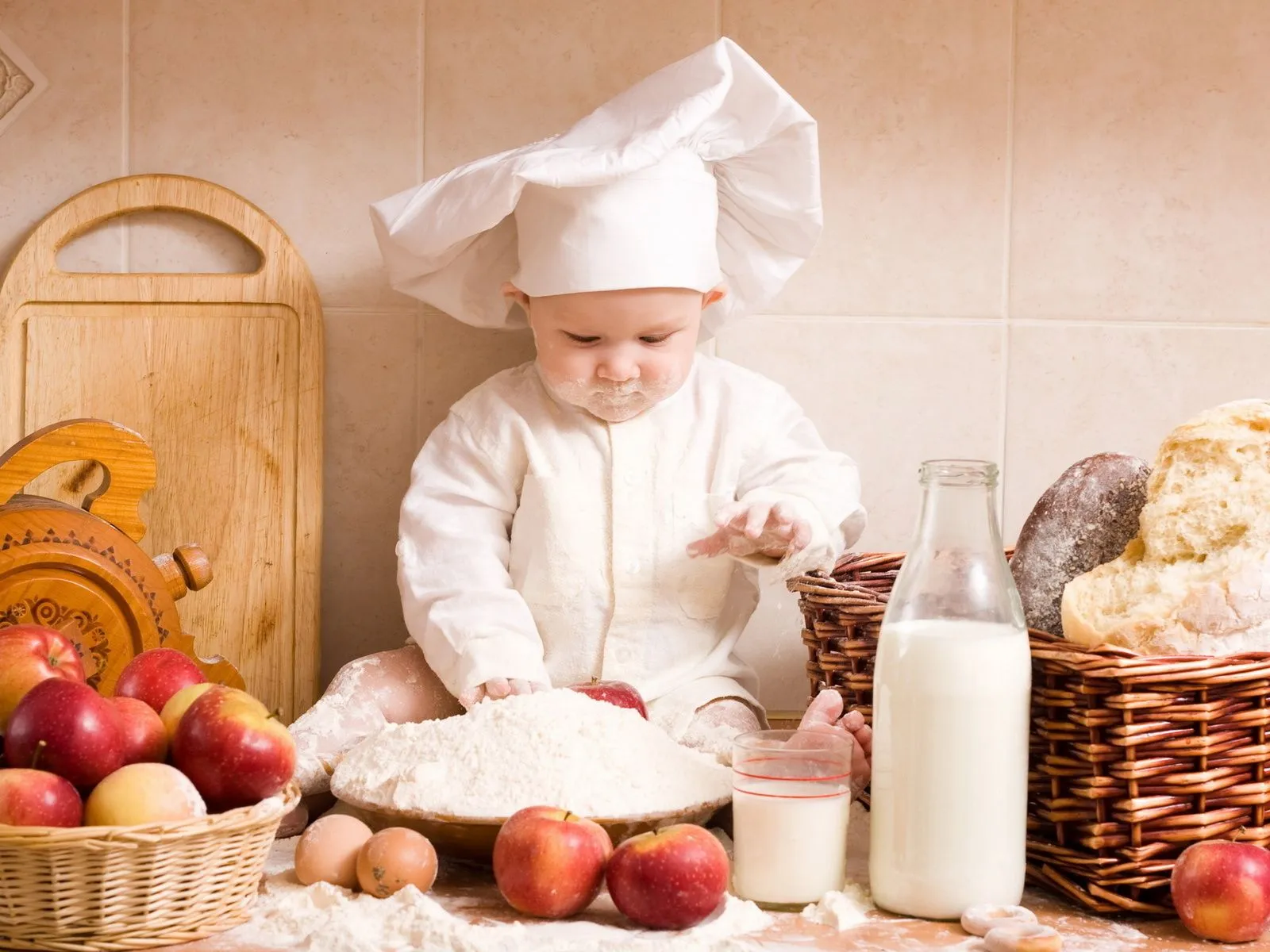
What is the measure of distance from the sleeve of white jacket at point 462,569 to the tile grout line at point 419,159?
0.13 meters

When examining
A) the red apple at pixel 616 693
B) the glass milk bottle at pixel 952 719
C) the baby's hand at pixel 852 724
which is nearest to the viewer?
the glass milk bottle at pixel 952 719

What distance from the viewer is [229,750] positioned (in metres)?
0.87

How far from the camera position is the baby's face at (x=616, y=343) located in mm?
1282

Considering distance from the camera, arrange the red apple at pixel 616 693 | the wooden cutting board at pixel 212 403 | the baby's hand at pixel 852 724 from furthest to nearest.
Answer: the wooden cutting board at pixel 212 403 → the red apple at pixel 616 693 → the baby's hand at pixel 852 724

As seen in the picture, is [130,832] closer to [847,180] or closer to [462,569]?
[462,569]

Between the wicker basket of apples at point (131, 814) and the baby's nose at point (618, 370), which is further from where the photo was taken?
the baby's nose at point (618, 370)

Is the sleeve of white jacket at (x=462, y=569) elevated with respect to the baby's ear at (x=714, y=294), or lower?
lower

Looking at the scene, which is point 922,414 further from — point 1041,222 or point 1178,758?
point 1178,758

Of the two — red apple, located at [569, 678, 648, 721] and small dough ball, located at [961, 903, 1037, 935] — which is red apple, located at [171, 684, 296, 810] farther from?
small dough ball, located at [961, 903, 1037, 935]

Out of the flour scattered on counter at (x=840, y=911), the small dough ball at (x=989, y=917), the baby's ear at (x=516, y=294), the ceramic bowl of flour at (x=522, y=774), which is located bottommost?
the flour scattered on counter at (x=840, y=911)

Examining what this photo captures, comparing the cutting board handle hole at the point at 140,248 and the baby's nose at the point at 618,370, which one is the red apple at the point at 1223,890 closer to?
the baby's nose at the point at 618,370

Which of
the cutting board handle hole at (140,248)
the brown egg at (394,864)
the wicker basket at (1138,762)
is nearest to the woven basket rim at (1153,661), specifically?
the wicker basket at (1138,762)

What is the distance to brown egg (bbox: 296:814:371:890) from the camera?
97 cm

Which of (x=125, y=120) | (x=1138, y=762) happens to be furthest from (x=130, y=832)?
(x=125, y=120)
